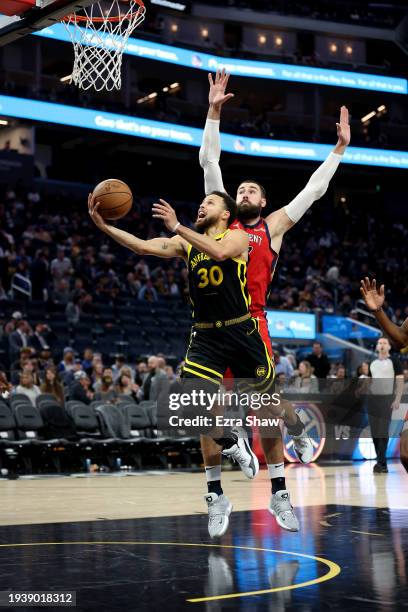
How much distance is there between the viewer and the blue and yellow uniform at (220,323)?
6.17 metres

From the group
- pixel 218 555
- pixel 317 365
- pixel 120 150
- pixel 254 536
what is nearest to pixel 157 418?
pixel 317 365

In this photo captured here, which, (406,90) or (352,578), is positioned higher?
(406,90)

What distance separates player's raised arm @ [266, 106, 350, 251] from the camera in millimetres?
6949

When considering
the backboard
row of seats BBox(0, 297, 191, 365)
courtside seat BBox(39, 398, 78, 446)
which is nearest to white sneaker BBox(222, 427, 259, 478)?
the backboard

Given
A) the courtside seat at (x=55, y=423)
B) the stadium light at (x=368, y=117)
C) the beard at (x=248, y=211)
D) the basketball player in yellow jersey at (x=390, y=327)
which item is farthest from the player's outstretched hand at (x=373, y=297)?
the stadium light at (x=368, y=117)

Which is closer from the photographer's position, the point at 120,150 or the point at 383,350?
the point at 383,350

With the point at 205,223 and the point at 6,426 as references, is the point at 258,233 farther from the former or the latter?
the point at 6,426

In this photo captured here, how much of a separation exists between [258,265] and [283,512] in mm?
1761

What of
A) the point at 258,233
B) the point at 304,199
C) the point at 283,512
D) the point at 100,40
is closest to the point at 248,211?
the point at 258,233

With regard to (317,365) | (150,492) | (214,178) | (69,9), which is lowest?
(150,492)

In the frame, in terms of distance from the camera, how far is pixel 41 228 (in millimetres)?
22812

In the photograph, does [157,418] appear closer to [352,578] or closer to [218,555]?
[218,555]

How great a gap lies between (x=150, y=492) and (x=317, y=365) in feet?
20.6

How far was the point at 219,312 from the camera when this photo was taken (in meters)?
6.20
